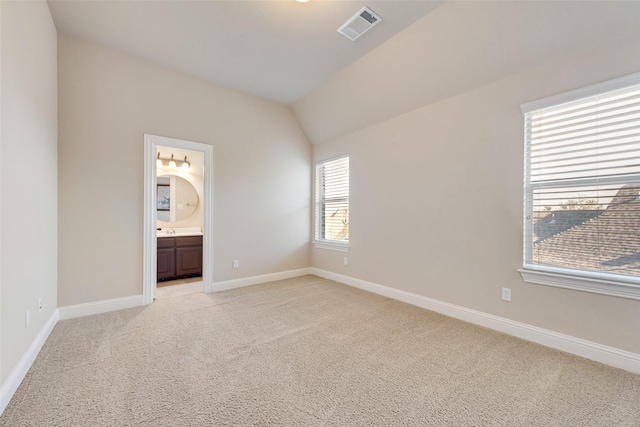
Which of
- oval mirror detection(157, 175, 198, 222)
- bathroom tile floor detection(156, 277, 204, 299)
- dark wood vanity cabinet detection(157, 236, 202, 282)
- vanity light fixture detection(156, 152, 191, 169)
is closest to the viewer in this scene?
bathroom tile floor detection(156, 277, 204, 299)

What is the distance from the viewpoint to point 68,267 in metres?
2.85

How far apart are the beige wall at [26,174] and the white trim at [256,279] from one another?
1.75 m

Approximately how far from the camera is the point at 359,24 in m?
2.54

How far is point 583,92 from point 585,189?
77cm

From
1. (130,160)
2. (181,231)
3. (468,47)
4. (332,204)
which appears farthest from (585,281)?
(181,231)

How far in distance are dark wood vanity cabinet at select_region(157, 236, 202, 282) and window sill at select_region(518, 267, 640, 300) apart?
4.71 m

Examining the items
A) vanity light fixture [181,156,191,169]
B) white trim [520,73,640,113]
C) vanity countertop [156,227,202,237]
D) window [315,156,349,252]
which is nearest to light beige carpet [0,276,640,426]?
window [315,156,349,252]

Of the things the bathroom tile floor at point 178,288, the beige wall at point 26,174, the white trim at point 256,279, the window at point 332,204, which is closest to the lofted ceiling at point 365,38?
the beige wall at point 26,174

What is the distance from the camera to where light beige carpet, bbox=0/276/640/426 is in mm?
1493

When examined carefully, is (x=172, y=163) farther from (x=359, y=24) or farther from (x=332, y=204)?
(x=359, y=24)

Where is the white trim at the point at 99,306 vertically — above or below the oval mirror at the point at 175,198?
below

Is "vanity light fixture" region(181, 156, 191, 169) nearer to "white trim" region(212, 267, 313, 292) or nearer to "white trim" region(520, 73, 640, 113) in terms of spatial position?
"white trim" region(212, 267, 313, 292)

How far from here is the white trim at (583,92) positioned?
1.92 metres

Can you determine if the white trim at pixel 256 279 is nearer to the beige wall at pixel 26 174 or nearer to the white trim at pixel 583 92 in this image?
the beige wall at pixel 26 174
